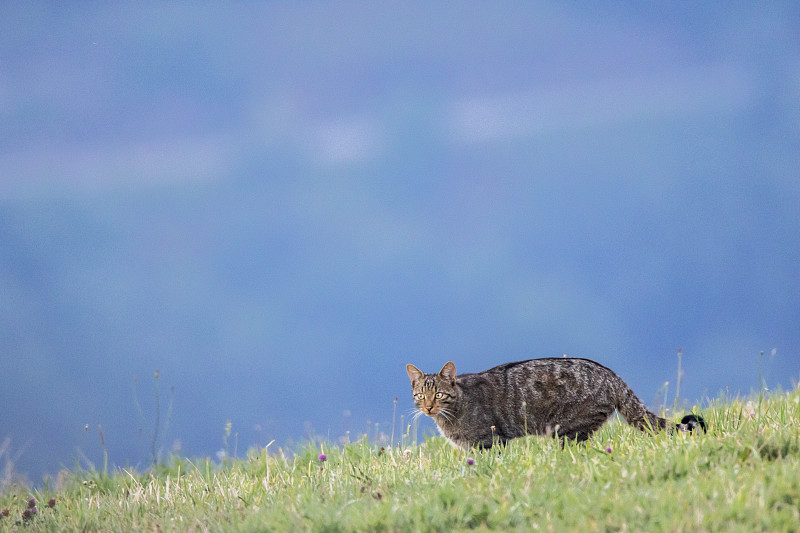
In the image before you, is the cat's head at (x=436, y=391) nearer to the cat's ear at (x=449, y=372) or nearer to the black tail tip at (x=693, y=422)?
the cat's ear at (x=449, y=372)

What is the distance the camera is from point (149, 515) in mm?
6750

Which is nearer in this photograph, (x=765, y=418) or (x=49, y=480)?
(x=765, y=418)

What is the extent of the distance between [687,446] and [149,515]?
473 centimetres

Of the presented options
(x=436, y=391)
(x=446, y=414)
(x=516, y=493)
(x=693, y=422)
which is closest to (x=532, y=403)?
(x=446, y=414)

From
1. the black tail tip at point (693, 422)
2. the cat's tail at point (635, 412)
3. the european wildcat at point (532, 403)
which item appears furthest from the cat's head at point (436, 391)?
the black tail tip at point (693, 422)

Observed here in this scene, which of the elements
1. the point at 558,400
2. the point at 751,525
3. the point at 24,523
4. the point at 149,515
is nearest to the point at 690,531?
the point at 751,525

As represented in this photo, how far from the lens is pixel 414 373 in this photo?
8352 mm

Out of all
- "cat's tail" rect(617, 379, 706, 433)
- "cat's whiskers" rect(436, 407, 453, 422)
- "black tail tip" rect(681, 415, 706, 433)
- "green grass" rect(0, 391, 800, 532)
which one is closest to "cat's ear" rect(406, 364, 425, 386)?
"cat's whiskers" rect(436, 407, 453, 422)

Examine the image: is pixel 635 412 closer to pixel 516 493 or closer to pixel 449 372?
pixel 449 372

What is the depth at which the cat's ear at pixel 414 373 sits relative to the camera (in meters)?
8.31

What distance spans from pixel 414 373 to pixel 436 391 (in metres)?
0.34

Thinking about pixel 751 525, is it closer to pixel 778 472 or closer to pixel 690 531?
pixel 690 531

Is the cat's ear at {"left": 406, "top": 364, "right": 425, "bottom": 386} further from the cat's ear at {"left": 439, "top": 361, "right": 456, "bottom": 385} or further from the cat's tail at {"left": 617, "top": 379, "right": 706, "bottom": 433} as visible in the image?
the cat's tail at {"left": 617, "top": 379, "right": 706, "bottom": 433}

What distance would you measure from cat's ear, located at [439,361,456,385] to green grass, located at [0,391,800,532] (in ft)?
2.73
